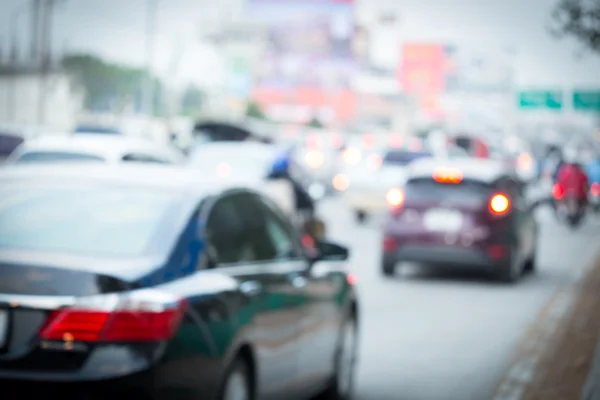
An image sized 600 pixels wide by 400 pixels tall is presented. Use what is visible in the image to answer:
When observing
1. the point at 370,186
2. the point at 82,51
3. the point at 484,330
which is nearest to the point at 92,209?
the point at 484,330

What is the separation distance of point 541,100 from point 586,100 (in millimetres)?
4290

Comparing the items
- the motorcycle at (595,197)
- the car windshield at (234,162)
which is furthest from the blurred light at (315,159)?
the car windshield at (234,162)

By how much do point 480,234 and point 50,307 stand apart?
40.7 feet

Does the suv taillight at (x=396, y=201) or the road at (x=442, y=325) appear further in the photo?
the suv taillight at (x=396, y=201)

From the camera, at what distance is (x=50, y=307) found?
5129 mm

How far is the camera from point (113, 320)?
16.9 ft

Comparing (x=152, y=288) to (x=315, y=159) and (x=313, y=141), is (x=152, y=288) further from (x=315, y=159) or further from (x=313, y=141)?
(x=313, y=141)

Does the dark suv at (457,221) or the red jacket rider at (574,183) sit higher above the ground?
the dark suv at (457,221)

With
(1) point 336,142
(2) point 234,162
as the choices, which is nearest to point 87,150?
(2) point 234,162

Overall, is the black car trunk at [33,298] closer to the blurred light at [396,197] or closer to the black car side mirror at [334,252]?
the black car side mirror at [334,252]

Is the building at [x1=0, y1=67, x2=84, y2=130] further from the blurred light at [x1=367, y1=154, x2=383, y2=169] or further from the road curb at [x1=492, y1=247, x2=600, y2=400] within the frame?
the road curb at [x1=492, y1=247, x2=600, y2=400]

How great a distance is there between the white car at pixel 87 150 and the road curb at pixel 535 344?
4.77 metres

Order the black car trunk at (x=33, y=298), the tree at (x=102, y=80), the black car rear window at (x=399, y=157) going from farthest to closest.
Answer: the tree at (x=102, y=80)
the black car rear window at (x=399, y=157)
the black car trunk at (x=33, y=298)

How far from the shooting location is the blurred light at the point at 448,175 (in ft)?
57.5
